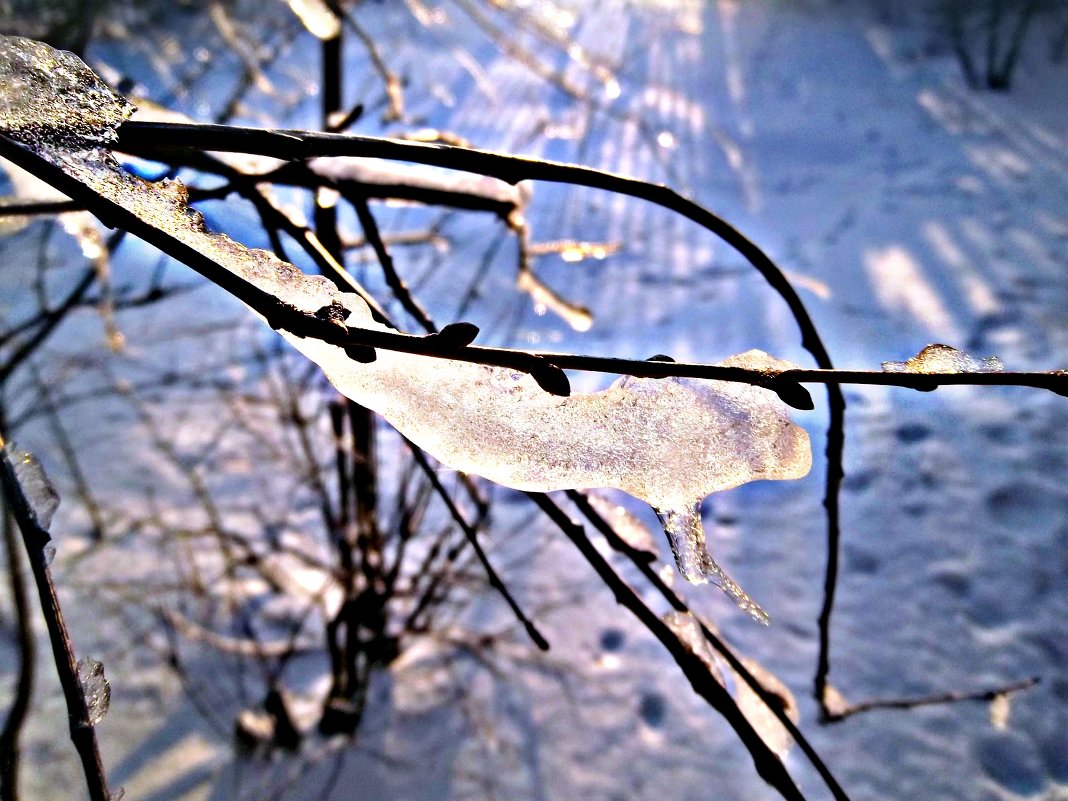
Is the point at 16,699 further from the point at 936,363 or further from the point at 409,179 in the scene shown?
the point at 936,363

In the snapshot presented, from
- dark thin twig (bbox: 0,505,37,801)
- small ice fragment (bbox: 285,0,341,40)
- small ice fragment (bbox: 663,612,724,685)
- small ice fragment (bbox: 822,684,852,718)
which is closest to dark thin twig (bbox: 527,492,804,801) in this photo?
small ice fragment (bbox: 663,612,724,685)

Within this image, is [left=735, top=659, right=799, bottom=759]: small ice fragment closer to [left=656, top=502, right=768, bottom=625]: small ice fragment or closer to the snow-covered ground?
[left=656, top=502, right=768, bottom=625]: small ice fragment

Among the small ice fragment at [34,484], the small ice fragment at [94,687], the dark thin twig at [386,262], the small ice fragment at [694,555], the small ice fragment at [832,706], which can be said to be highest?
the dark thin twig at [386,262]

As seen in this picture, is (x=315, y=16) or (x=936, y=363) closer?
(x=936, y=363)

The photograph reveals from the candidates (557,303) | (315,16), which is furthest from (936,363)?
(315,16)

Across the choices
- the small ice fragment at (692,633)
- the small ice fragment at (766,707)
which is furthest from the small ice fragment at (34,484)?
the small ice fragment at (766,707)

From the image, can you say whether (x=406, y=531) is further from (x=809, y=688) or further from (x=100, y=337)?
(x=100, y=337)

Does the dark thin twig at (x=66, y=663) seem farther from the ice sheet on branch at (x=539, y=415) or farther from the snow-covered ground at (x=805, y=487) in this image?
the snow-covered ground at (x=805, y=487)
